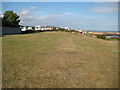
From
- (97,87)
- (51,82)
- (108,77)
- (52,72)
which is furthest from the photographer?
(52,72)

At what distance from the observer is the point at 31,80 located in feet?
13.9

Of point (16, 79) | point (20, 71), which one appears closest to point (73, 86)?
point (16, 79)

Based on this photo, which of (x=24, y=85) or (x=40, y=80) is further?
(x=40, y=80)

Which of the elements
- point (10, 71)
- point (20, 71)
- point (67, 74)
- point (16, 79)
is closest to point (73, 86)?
point (67, 74)

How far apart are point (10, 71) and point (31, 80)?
4.95 ft

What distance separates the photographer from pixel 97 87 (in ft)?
12.4

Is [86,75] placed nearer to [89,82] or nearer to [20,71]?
[89,82]

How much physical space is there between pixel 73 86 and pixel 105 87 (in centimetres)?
111

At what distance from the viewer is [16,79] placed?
4.31 m

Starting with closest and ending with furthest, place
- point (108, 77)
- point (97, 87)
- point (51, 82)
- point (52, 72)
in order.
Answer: point (97, 87), point (51, 82), point (108, 77), point (52, 72)

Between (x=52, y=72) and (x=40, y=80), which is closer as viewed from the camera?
(x=40, y=80)

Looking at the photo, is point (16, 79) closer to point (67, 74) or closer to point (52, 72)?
point (52, 72)

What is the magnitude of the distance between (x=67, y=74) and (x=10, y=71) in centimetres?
267

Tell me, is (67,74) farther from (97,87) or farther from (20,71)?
(20,71)
